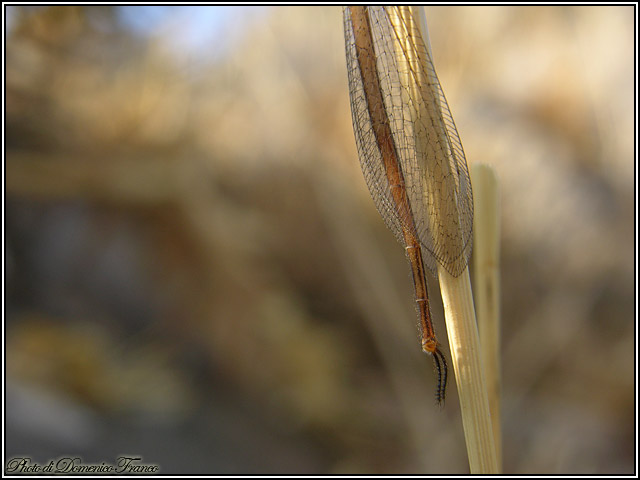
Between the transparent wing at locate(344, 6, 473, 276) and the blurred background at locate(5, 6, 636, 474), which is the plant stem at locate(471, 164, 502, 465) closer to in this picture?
the transparent wing at locate(344, 6, 473, 276)

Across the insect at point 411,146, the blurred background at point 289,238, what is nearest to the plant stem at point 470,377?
the insect at point 411,146

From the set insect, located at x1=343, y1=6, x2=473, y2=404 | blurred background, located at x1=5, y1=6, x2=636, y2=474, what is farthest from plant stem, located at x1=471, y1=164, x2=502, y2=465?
blurred background, located at x1=5, y1=6, x2=636, y2=474

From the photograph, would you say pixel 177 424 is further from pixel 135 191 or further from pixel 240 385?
pixel 135 191

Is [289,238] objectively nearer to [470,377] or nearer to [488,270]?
[488,270]

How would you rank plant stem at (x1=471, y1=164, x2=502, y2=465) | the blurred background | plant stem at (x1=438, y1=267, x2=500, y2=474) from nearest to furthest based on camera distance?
plant stem at (x1=438, y1=267, x2=500, y2=474)
plant stem at (x1=471, y1=164, x2=502, y2=465)
the blurred background

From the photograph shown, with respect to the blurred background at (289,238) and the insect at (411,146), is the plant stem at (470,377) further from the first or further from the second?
the blurred background at (289,238)

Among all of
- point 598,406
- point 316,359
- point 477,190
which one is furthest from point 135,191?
point 598,406
